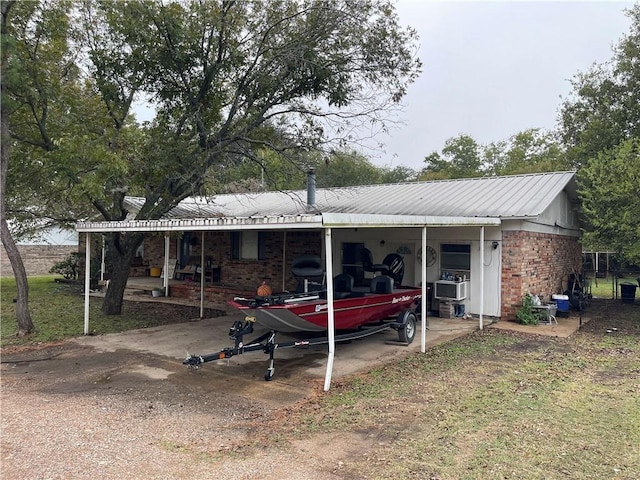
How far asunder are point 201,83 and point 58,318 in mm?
6631

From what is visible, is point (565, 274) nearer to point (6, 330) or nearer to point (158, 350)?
point (158, 350)

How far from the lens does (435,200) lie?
42.4ft

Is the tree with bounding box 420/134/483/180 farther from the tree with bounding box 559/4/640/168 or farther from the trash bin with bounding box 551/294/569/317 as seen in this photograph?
the trash bin with bounding box 551/294/569/317

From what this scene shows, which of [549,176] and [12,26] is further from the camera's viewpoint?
[549,176]

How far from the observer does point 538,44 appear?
51.9ft

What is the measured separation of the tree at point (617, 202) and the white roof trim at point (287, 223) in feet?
14.1

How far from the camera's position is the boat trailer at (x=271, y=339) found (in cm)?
596

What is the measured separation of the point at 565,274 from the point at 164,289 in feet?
42.4

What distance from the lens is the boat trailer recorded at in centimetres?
596

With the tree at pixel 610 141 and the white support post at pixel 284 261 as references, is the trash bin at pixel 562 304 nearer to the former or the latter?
the tree at pixel 610 141

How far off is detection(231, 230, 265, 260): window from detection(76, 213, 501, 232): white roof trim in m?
6.89

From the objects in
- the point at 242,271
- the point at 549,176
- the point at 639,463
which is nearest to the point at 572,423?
the point at 639,463

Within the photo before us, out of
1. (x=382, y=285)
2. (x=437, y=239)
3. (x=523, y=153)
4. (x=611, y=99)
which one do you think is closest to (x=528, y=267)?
(x=437, y=239)

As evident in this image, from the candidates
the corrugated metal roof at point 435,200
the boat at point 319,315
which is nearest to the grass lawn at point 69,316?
the corrugated metal roof at point 435,200
